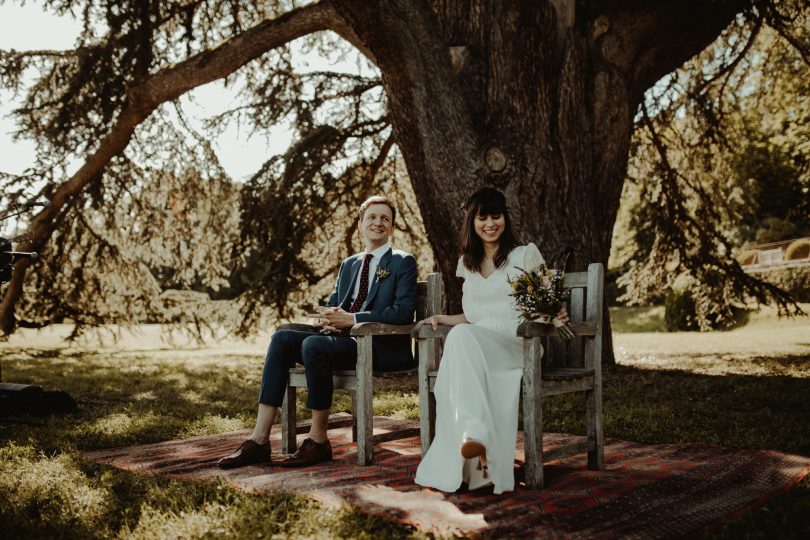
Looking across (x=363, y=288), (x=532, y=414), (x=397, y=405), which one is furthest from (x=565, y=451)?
(x=397, y=405)

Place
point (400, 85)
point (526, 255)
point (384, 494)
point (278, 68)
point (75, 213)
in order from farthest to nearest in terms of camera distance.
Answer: point (278, 68) → point (75, 213) → point (400, 85) → point (526, 255) → point (384, 494)

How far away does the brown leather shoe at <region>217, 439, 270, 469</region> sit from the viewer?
3.90 metres

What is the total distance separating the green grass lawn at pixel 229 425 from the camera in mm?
2812

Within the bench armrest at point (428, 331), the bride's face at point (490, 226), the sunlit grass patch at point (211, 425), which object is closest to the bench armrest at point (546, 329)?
the bench armrest at point (428, 331)

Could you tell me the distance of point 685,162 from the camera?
34.9 feet

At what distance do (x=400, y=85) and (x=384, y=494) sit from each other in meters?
3.89

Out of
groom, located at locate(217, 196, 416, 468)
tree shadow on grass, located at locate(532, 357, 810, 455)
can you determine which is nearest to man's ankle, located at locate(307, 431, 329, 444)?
groom, located at locate(217, 196, 416, 468)

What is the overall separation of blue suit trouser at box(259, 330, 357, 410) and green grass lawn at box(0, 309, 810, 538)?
18.0 inches

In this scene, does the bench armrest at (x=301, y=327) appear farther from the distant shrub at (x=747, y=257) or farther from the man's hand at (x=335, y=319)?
the distant shrub at (x=747, y=257)

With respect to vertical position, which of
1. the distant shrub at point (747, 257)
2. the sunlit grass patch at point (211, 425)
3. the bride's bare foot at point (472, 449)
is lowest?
the sunlit grass patch at point (211, 425)

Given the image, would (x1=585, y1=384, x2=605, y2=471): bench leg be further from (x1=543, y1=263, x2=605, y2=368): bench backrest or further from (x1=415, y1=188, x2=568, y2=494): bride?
(x1=415, y1=188, x2=568, y2=494): bride

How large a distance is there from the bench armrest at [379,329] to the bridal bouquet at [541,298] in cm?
87

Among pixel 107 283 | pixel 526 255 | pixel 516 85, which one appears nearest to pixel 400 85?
pixel 516 85

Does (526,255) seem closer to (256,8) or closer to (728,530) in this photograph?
(728,530)
